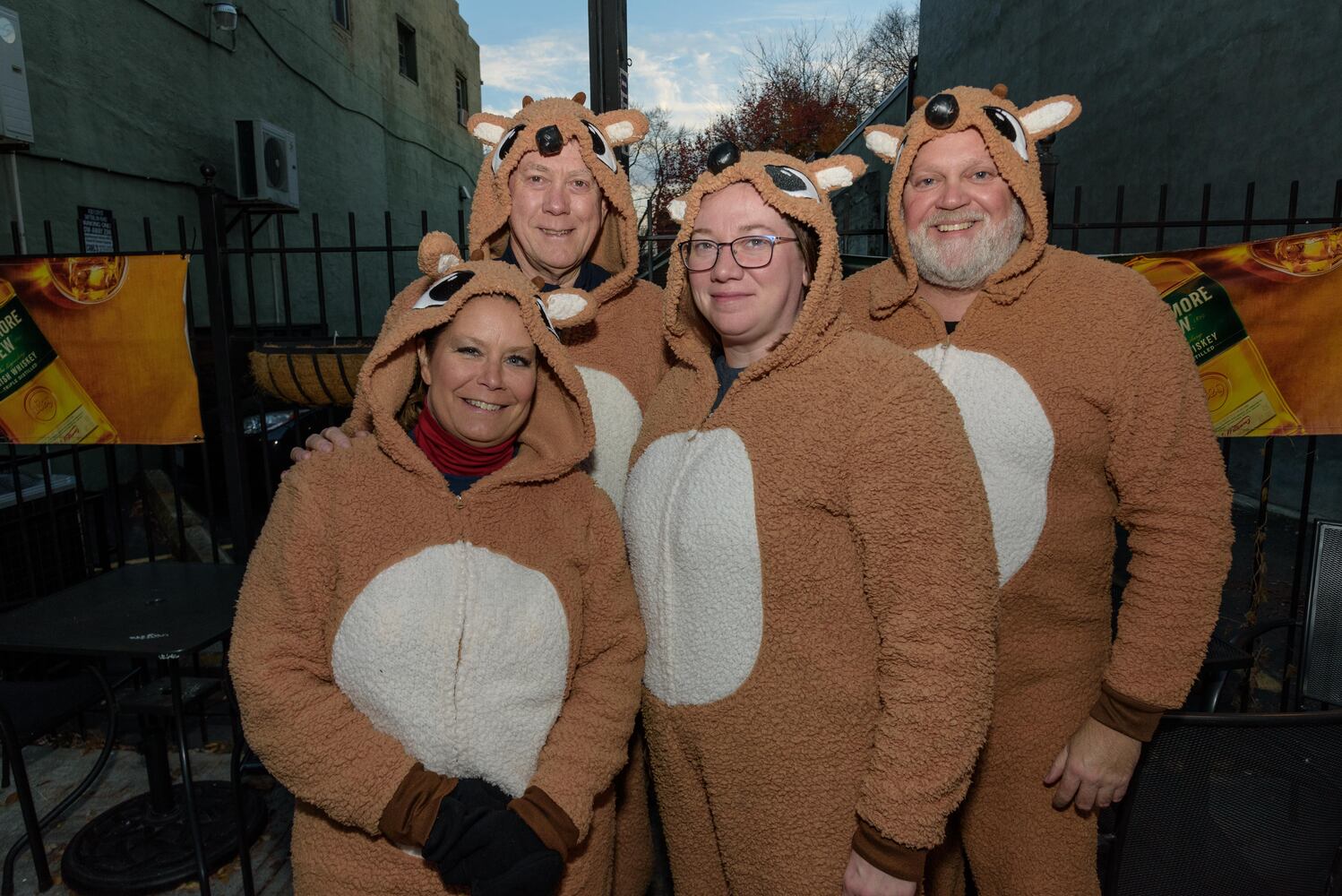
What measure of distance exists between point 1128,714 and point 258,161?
10454 millimetres

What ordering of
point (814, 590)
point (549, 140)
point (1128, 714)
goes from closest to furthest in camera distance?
point (814, 590), point (1128, 714), point (549, 140)

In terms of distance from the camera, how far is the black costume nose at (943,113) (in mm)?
1860

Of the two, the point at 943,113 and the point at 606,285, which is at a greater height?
the point at 943,113

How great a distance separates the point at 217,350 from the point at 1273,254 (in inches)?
172

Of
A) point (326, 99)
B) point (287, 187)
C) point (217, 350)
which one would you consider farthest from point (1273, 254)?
point (326, 99)

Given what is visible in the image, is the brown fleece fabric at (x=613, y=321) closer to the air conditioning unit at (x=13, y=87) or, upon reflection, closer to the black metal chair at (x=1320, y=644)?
the black metal chair at (x=1320, y=644)

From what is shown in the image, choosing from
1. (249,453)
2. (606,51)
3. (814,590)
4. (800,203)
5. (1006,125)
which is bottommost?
(249,453)

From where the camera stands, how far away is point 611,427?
2.24 m

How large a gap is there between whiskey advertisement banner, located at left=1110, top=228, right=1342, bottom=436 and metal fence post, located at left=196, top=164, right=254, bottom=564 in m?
3.77

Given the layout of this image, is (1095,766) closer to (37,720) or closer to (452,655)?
(452,655)

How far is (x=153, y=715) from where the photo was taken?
2871 millimetres

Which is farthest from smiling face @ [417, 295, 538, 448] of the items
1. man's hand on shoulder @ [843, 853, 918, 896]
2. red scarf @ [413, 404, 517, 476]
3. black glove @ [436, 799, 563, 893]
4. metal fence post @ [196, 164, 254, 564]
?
metal fence post @ [196, 164, 254, 564]

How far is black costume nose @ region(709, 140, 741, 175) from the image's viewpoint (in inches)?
63.0

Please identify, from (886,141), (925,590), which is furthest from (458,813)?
(886,141)
